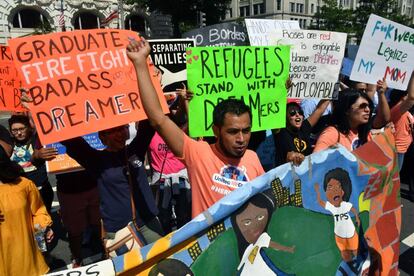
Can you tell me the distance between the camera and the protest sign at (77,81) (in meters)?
2.42

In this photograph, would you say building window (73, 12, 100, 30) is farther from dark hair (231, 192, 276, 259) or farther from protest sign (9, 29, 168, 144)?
dark hair (231, 192, 276, 259)

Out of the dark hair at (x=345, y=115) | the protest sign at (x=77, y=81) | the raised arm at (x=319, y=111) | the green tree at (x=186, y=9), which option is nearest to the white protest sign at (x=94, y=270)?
the protest sign at (x=77, y=81)

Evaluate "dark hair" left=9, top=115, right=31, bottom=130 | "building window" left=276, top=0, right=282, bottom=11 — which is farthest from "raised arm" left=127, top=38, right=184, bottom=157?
"building window" left=276, top=0, right=282, bottom=11

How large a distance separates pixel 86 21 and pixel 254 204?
144 ft

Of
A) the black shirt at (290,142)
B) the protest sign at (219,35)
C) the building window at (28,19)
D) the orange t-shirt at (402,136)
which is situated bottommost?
the orange t-shirt at (402,136)

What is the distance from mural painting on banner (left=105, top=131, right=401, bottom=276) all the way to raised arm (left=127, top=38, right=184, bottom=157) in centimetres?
55

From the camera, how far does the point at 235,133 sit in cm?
215

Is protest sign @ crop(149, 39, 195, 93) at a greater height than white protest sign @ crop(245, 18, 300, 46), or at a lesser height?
lesser

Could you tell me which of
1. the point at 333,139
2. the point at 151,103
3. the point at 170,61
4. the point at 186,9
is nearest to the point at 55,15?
the point at 186,9

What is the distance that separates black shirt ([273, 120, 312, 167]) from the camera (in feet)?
12.1

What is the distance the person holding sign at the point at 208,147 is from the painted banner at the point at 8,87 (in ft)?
6.63

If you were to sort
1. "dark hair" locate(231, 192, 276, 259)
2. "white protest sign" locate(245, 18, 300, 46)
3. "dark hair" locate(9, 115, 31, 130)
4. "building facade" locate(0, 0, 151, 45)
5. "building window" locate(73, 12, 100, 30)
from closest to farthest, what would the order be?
1. "dark hair" locate(231, 192, 276, 259)
2. "dark hair" locate(9, 115, 31, 130)
3. "white protest sign" locate(245, 18, 300, 46)
4. "building facade" locate(0, 0, 151, 45)
5. "building window" locate(73, 12, 100, 30)

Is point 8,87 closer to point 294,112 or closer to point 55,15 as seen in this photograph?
point 294,112

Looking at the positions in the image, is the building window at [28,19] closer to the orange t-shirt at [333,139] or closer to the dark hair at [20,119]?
the dark hair at [20,119]
